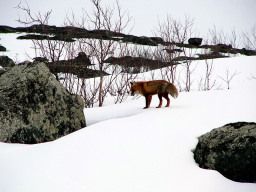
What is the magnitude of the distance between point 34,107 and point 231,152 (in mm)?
3430

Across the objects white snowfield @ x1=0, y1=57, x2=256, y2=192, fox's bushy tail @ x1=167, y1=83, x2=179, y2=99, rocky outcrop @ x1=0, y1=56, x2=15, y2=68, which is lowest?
white snowfield @ x1=0, y1=57, x2=256, y2=192

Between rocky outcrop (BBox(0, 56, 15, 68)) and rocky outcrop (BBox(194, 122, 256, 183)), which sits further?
rocky outcrop (BBox(0, 56, 15, 68))

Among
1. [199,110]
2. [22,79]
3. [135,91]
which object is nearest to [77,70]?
A: [135,91]

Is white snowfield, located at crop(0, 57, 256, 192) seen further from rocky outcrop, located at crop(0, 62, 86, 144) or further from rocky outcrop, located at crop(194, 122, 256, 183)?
rocky outcrop, located at crop(0, 62, 86, 144)

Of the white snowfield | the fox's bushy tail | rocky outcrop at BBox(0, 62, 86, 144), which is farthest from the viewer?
the fox's bushy tail

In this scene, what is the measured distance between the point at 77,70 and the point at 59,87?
334 cm

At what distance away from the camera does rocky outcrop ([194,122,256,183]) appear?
197 cm

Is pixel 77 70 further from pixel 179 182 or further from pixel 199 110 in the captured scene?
pixel 179 182

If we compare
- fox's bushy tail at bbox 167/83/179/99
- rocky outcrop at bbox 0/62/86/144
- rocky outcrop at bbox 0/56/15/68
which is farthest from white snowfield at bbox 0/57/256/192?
rocky outcrop at bbox 0/56/15/68

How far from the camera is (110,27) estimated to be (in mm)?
7219

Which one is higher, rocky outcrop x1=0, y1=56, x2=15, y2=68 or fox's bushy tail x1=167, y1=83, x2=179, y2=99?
rocky outcrop x1=0, y1=56, x2=15, y2=68

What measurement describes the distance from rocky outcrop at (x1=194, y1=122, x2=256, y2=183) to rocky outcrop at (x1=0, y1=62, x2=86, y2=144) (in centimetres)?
284

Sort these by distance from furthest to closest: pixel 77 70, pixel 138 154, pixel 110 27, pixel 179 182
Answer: pixel 77 70 < pixel 110 27 < pixel 138 154 < pixel 179 182

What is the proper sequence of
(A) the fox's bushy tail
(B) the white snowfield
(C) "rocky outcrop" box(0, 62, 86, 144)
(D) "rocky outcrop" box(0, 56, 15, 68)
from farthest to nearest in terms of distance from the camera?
1. (D) "rocky outcrop" box(0, 56, 15, 68)
2. (A) the fox's bushy tail
3. (C) "rocky outcrop" box(0, 62, 86, 144)
4. (B) the white snowfield
